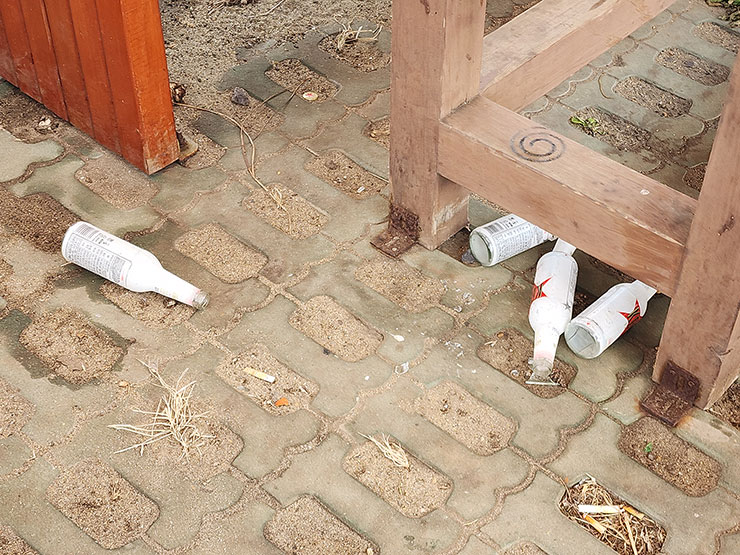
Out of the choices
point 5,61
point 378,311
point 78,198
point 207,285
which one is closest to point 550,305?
point 378,311

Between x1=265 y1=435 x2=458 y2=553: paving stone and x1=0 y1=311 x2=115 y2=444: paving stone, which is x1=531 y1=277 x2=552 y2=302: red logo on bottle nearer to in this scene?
x1=265 y1=435 x2=458 y2=553: paving stone

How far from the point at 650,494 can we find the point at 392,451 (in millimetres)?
690

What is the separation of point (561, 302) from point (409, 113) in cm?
74

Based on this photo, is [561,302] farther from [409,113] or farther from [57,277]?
[57,277]

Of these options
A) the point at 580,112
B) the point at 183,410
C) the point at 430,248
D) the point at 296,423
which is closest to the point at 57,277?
the point at 183,410

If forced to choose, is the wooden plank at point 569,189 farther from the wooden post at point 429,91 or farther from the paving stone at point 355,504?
the paving stone at point 355,504

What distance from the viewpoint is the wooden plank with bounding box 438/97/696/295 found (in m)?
2.71

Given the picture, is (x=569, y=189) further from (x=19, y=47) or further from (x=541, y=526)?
(x=19, y=47)

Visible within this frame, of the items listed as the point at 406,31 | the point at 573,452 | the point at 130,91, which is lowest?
the point at 573,452

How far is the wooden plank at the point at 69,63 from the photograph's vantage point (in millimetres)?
Answer: 3480

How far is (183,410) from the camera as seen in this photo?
2.80 meters

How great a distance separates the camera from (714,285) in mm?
2615

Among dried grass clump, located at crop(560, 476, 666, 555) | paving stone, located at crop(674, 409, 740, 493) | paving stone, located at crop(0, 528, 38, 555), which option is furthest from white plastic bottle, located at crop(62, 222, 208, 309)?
paving stone, located at crop(674, 409, 740, 493)

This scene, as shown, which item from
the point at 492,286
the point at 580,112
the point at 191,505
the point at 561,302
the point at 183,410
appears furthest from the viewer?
the point at 580,112
